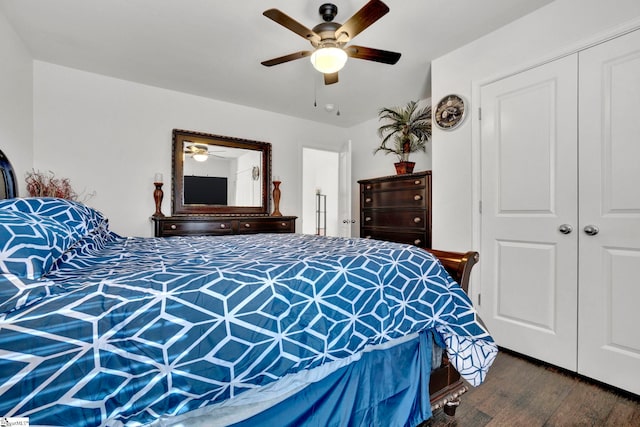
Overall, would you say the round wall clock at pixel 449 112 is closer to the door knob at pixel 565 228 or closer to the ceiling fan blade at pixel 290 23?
the door knob at pixel 565 228

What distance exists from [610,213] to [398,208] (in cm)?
172

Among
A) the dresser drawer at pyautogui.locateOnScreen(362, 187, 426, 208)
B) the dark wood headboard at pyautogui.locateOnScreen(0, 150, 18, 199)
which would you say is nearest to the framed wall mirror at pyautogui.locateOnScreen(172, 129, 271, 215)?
the dresser drawer at pyautogui.locateOnScreen(362, 187, 426, 208)

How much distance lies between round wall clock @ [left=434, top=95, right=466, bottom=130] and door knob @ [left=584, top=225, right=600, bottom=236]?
1.24 metres

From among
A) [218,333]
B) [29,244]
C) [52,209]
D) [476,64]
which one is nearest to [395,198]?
[476,64]

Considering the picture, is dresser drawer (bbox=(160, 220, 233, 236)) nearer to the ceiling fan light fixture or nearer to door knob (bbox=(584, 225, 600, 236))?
the ceiling fan light fixture

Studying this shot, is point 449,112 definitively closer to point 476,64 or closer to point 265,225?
point 476,64

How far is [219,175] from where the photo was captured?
150 inches

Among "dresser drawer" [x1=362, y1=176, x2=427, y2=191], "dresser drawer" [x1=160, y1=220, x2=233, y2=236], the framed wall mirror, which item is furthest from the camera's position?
the framed wall mirror

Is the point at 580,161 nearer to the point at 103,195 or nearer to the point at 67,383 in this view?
the point at 67,383

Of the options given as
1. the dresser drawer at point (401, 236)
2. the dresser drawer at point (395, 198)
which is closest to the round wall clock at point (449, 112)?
the dresser drawer at point (395, 198)

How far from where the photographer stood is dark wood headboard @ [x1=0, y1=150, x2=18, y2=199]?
5.93 feet

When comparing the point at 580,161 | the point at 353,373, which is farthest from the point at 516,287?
the point at 353,373

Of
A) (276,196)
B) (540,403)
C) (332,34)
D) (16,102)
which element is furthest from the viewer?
(276,196)

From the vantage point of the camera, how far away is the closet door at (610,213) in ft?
5.74
